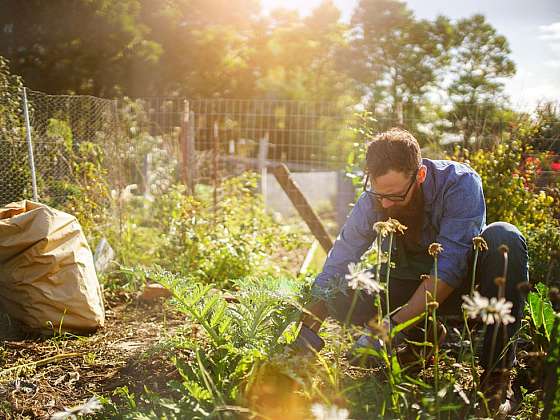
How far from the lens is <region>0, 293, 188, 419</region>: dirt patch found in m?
2.21

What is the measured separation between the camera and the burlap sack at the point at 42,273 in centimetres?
288

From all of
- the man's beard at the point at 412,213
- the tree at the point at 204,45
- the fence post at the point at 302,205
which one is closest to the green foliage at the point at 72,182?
the fence post at the point at 302,205

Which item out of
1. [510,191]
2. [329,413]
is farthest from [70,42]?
[329,413]

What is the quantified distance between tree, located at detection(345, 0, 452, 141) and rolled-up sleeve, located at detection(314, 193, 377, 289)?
17437mm

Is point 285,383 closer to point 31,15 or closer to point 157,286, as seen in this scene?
point 157,286

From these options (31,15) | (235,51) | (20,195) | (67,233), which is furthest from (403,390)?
(235,51)

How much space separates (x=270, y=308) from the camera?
Result: 2162 mm

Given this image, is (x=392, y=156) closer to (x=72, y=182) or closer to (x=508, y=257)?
(x=508, y=257)

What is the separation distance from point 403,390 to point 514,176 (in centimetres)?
281

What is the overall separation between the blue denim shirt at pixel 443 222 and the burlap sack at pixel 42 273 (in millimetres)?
1476

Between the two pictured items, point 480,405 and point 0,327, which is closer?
point 480,405

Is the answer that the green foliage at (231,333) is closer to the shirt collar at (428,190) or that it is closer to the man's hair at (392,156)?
the man's hair at (392,156)

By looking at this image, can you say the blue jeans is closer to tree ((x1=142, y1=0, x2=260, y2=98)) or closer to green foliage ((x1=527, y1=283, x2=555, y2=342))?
green foliage ((x1=527, y1=283, x2=555, y2=342))

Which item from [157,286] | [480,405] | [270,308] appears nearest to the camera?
[480,405]
